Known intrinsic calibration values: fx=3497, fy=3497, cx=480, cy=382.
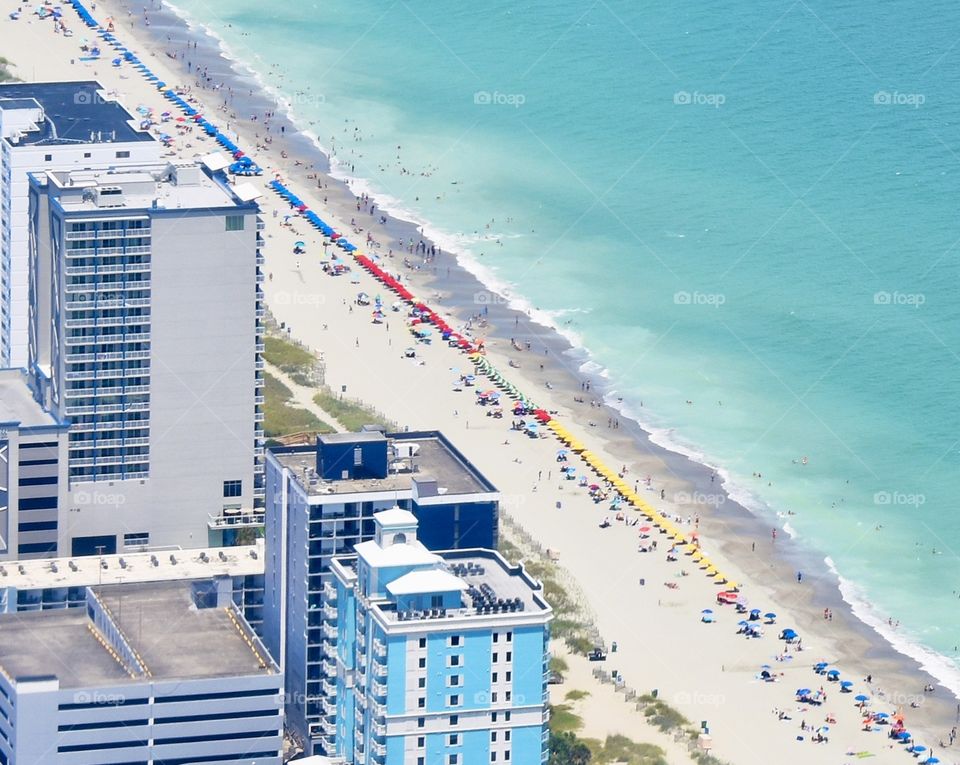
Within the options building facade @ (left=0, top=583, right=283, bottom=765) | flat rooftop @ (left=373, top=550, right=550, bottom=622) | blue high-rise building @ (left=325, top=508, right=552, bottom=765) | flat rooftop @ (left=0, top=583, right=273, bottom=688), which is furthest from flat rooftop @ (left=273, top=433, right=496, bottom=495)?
blue high-rise building @ (left=325, top=508, right=552, bottom=765)

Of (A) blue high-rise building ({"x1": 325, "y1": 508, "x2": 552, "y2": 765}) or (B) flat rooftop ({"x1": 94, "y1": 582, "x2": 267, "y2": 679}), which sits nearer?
(A) blue high-rise building ({"x1": 325, "y1": 508, "x2": 552, "y2": 765})

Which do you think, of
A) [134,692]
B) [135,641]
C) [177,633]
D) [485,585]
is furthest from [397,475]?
[134,692]

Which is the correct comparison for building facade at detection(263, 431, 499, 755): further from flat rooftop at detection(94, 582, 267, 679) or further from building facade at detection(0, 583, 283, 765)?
flat rooftop at detection(94, 582, 267, 679)

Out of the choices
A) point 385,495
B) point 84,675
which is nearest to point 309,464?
point 385,495

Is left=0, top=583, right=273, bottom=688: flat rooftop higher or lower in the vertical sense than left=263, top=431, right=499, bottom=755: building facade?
lower

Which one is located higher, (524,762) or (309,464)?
(309,464)

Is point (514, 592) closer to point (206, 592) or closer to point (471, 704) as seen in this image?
point (471, 704)

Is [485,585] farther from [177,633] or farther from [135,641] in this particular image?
[135,641]
